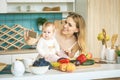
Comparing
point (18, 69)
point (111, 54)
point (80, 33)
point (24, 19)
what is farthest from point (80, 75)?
point (24, 19)

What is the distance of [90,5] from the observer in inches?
166

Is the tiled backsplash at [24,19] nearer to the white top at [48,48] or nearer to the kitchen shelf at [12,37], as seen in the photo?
the kitchen shelf at [12,37]

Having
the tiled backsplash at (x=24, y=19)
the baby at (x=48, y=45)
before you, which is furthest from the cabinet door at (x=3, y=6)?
the baby at (x=48, y=45)

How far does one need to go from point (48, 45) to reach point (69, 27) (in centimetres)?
33

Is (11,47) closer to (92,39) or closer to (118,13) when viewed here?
(92,39)

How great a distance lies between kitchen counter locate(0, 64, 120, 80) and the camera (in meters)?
2.00

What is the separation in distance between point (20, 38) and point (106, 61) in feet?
7.04

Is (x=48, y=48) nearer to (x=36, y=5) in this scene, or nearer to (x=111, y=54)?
(x=111, y=54)

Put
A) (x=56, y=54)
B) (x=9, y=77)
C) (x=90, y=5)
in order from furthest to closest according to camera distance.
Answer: (x=90, y=5) < (x=56, y=54) < (x=9, y=77)

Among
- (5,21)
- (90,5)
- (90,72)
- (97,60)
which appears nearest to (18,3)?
(5,21)

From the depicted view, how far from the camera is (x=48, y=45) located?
2.86m

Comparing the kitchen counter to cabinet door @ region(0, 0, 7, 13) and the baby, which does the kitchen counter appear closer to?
the baby

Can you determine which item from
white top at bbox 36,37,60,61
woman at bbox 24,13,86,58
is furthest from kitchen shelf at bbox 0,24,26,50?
white top at bbox 36,37,60,61

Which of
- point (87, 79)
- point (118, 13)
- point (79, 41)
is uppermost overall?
point (118, 13)
